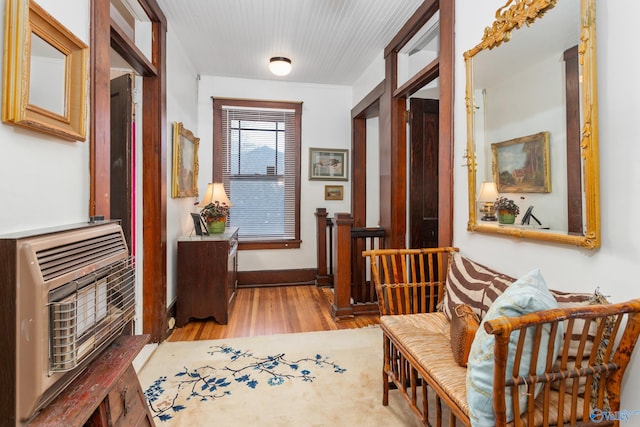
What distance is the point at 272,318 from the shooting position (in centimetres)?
321

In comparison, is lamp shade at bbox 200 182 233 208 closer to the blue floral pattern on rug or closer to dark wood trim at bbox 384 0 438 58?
the blue floral pattern on rug

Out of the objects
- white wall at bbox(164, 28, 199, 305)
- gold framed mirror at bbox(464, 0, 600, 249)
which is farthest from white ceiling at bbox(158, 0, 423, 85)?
gold framed mirror at bbox(464, 0, 600, 249)

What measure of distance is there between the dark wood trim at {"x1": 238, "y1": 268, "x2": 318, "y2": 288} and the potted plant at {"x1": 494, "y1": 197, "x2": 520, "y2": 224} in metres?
3.10

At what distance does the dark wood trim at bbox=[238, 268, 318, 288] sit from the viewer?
4.31 m

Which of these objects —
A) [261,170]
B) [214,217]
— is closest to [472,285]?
[214,217]

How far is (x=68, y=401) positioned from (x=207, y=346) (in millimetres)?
1720

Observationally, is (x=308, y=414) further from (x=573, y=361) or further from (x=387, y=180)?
(x=387, y=180)

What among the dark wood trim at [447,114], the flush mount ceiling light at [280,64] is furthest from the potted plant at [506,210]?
the flush mount ceiling light at [280,64]

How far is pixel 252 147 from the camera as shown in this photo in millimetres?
4379

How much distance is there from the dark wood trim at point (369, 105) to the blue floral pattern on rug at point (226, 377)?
9.04 feet

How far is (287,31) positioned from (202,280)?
8.37ft

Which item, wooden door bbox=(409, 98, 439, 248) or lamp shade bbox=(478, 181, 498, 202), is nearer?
lamp shade bbox=(478, 181, 498, 202)

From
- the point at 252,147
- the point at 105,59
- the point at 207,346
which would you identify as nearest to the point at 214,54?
the point at 252,147

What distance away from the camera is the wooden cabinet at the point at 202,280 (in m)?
3.01
